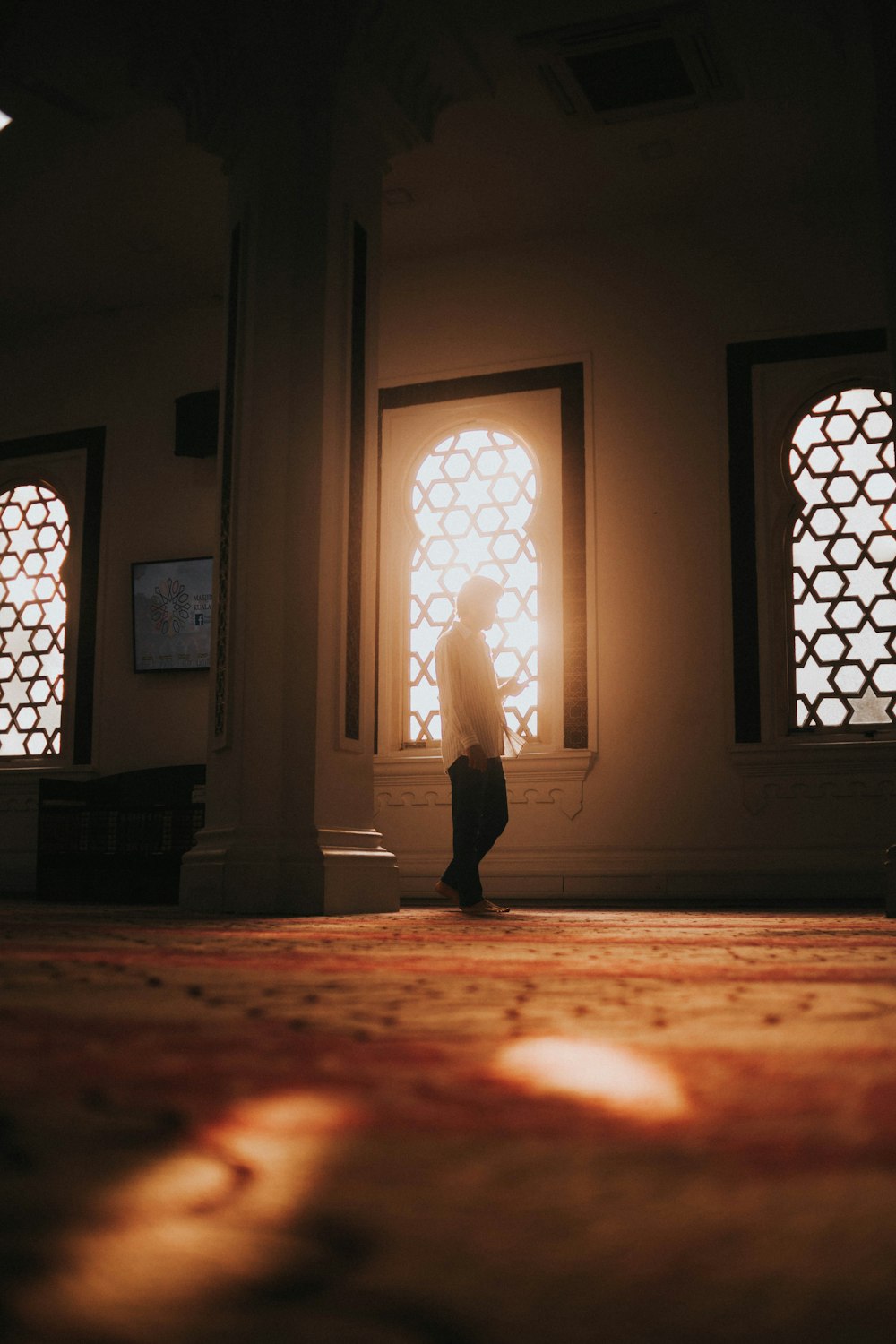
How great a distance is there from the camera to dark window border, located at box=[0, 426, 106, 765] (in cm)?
792

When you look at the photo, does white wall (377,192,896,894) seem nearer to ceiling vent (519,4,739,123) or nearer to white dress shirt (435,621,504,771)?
ceiling vent (519,4,739,123)

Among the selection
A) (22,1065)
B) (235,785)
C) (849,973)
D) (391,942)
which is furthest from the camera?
(235,785)

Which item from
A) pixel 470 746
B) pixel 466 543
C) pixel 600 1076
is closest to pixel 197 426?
pixel 466 543

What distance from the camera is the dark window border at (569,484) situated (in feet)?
22.0

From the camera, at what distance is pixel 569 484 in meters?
6.94

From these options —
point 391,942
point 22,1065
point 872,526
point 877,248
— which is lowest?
point 391,942

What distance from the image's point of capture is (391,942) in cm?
207

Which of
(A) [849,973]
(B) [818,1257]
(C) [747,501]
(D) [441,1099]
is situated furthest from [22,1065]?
(C) [747,501]

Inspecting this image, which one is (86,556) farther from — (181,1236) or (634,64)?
(181,1236)

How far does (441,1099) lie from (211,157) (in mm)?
7021

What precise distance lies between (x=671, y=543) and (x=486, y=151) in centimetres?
248

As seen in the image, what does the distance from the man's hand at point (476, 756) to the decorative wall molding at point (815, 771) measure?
2450 millimetres

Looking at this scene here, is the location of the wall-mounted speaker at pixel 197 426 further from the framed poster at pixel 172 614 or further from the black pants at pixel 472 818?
the black pants at pixel 472 818

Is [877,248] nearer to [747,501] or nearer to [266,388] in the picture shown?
[747,501]
